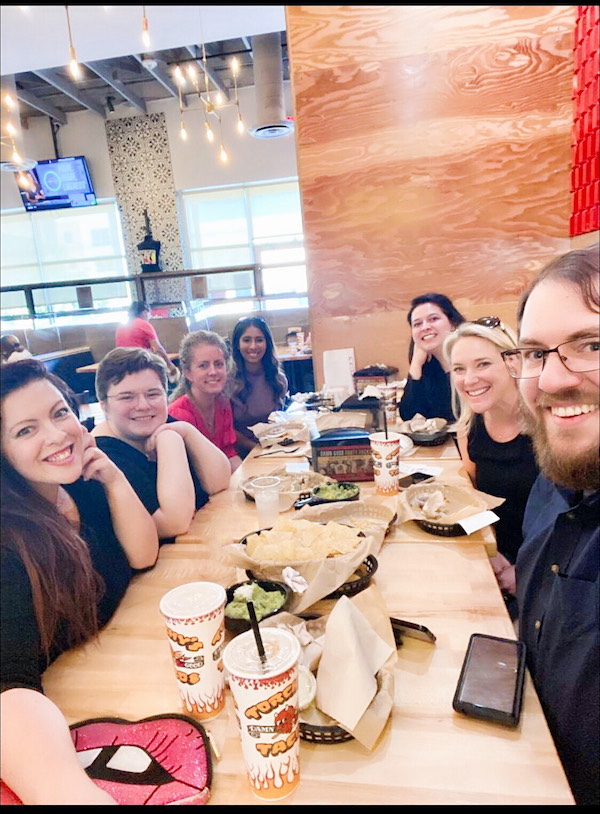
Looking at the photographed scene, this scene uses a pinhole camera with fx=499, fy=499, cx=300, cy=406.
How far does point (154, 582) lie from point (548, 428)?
75 centimetres

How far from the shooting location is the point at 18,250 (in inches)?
26.6

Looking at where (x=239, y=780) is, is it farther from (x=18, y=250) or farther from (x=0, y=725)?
(x=18, y=250)

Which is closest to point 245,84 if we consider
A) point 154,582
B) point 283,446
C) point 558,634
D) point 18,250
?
point 18,250

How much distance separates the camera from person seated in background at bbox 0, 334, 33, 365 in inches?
23.5

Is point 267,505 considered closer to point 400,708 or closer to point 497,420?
point 400,708

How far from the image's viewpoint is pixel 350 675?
76cm

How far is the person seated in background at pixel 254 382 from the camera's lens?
2.08 metres

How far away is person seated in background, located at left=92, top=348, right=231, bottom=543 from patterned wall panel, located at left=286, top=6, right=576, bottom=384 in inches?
51.4

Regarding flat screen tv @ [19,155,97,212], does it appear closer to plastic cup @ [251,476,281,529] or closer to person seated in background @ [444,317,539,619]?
plastic cup @ [251,476,281,529]

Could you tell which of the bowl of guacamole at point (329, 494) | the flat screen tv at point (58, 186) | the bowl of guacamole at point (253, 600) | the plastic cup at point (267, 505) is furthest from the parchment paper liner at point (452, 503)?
the flat screen tv at point (58, 186)

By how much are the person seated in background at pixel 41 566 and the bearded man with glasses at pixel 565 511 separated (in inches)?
26.9

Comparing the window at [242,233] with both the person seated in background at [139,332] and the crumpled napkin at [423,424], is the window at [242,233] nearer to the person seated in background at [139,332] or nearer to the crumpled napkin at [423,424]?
the person seated in background at [139,332]

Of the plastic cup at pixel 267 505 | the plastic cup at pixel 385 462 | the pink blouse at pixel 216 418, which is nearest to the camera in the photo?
the pink blouse at pixel 216 418

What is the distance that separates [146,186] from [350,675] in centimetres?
87
